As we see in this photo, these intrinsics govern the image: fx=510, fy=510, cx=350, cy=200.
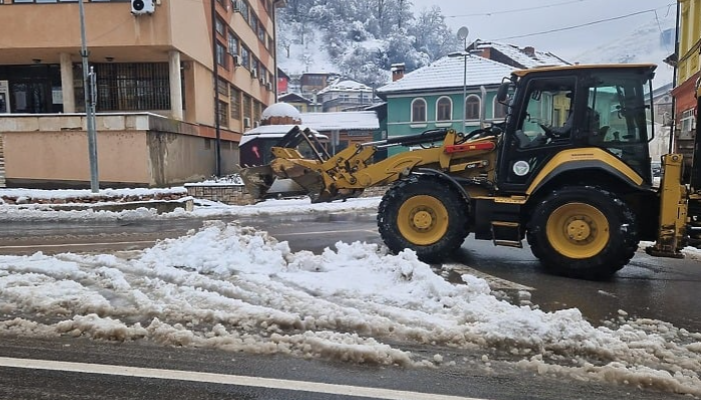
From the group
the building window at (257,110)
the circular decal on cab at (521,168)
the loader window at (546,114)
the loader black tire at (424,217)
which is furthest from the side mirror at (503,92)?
the building window at (257,110)

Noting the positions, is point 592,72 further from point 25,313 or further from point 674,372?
point 25,313

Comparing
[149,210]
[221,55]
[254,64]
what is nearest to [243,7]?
[254,64]

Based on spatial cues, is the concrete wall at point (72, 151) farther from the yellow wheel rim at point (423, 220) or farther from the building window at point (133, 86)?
the yellow wheel rim at point (423, 220)

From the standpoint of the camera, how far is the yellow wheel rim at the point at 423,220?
7.39m

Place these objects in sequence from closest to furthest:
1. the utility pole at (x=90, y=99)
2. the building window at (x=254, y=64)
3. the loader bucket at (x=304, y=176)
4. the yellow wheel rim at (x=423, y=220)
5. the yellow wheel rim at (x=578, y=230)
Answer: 1. the yellow wheel rim at (x=578, y=230)
2. the yellow wheel rim at (x=423, y=220)
3. the loader bucket at (x=304, y=176)
4. the utility pole at (x=90, y=99)
5. the building window at (x=254, y=64)

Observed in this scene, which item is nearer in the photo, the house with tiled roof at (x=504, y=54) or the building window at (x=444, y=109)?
the building window at (x=444, y=109)

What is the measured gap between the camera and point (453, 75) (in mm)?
39281

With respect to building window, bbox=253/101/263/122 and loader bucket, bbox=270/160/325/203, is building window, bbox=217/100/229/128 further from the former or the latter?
loader bucket, bbox=270/160/325/203

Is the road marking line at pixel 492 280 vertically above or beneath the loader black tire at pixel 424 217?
beneath

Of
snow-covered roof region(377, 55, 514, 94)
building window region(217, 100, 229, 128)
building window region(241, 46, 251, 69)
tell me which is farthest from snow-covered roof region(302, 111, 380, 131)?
building window region(217, 100, 229, 128)

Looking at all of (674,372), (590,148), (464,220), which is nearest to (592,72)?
(590,148)

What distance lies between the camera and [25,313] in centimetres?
496

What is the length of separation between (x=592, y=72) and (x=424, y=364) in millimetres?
4763

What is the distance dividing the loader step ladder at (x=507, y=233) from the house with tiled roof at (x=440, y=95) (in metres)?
32.1
